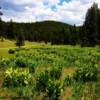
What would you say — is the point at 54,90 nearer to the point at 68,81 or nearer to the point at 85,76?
the point at 68,81

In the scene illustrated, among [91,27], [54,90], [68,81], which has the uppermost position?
[91,27]

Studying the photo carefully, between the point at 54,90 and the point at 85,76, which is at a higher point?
Answer: the point at 54,90

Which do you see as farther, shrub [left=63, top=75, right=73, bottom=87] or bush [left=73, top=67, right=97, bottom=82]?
bush [left=73, top=67, right=97, bottom=82]

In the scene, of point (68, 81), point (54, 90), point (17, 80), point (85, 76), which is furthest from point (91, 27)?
point (54, 90)

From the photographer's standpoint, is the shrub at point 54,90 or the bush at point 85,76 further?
the bush at point 85,76

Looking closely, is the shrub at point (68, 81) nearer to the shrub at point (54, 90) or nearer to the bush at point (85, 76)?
the bush at point (85, 76)

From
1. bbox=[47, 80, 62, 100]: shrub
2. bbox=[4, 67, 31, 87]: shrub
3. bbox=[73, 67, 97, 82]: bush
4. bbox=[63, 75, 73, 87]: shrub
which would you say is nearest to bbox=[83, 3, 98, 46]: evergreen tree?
bbox=[73, 67, 97, 82]: bush

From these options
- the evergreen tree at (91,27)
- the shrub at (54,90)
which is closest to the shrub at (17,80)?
the shrub at (54,90)

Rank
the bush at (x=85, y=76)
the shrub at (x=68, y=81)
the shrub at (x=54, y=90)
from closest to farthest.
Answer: the shrub at (x=54, y=90), the shrub at (x=68, y=81), the bush at (x=85, y=76)

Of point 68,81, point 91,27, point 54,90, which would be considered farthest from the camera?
point 91,27

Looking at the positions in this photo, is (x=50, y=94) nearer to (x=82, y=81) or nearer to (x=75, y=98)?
(x=75, y=98)

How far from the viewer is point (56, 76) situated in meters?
17.8

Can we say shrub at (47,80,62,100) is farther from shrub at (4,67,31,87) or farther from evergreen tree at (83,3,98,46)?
evergreen tree at (83,3,98,46)

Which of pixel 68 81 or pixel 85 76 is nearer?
pixel 68 81
